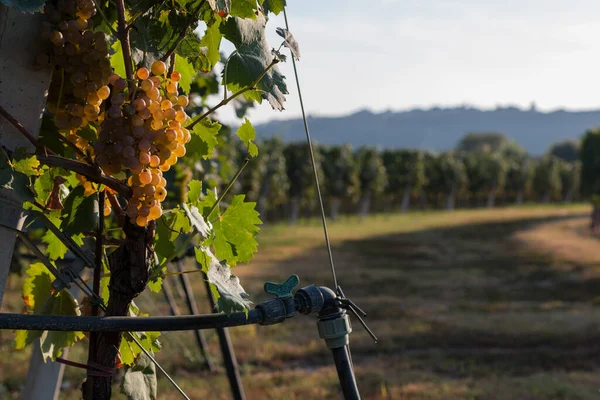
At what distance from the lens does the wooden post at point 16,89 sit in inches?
51.9

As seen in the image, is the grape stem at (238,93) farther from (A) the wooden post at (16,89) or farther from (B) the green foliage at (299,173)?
(B) the green foliage at (299,173)

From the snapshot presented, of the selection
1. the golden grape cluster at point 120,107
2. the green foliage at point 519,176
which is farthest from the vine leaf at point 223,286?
the green foliage at point 519,176

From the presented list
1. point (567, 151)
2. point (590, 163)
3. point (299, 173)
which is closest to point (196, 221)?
point (590, 163)

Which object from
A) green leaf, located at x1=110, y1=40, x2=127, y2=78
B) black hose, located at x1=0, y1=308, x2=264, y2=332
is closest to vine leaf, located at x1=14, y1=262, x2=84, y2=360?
black hose, located at x1=0, y1=308, x2=264, y2=332

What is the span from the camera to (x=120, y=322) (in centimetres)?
129

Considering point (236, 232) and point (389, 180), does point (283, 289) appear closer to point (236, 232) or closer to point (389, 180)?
point (236, 232)

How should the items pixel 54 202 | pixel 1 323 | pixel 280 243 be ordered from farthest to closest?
1. pixel 280 243
2. pixel 54 202
3. pixel 1 323

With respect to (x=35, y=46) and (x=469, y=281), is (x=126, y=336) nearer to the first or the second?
(x=35, y=46)

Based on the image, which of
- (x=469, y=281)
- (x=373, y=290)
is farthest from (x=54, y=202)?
(x=469, y=281)

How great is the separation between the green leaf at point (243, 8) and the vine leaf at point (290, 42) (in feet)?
0.33

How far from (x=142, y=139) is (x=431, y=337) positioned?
28.6 feet

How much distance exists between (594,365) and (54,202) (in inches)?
303

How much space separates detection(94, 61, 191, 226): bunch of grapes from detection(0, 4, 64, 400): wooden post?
5.9 inches

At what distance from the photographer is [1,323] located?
1.19 m
